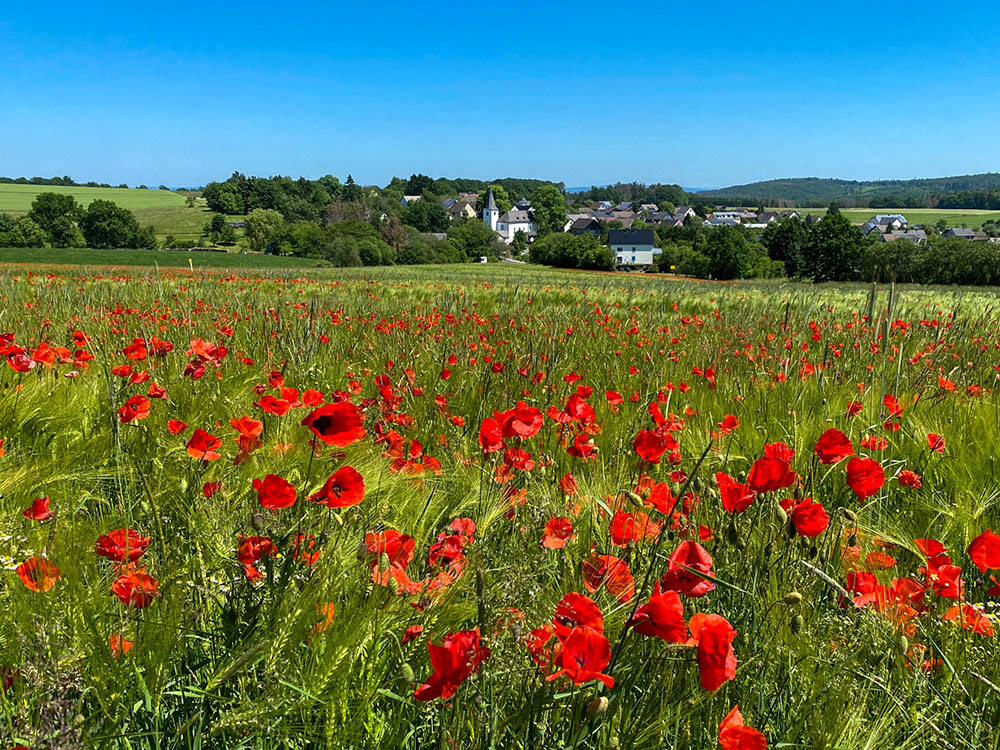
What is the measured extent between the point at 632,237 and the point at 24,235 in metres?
80.6

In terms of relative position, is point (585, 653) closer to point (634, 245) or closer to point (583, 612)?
point (583, 612)

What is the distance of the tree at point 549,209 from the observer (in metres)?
139

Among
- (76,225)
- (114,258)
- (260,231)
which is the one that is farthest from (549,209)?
(114,258)

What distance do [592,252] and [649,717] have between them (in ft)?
253

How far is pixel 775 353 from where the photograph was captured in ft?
12.3

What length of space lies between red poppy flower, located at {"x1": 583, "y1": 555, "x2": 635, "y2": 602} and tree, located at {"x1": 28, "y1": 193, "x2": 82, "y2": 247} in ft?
273

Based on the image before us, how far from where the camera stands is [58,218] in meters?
70.1

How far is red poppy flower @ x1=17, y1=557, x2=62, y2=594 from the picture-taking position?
857 millimetres

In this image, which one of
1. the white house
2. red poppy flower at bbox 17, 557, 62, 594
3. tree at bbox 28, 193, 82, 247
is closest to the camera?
red poppy flower at bbox 17, 557, 62, 594

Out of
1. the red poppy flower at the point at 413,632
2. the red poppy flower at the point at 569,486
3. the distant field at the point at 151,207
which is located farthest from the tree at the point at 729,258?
the red poppy flower at the point at 413,632

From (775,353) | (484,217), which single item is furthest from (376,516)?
(484,217)

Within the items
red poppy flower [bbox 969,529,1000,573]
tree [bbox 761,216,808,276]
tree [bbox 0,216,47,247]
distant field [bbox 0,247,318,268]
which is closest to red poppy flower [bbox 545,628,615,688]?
red poppy flower [bbox 969,529,1000,573]

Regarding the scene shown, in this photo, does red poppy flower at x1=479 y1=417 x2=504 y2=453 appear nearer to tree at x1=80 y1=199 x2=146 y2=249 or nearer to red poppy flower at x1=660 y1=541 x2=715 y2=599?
red poppy flower at x1=660 y1=541 x2=715 y2=599

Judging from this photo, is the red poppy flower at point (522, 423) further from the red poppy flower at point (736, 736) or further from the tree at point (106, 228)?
the tree at point (106, 228)
